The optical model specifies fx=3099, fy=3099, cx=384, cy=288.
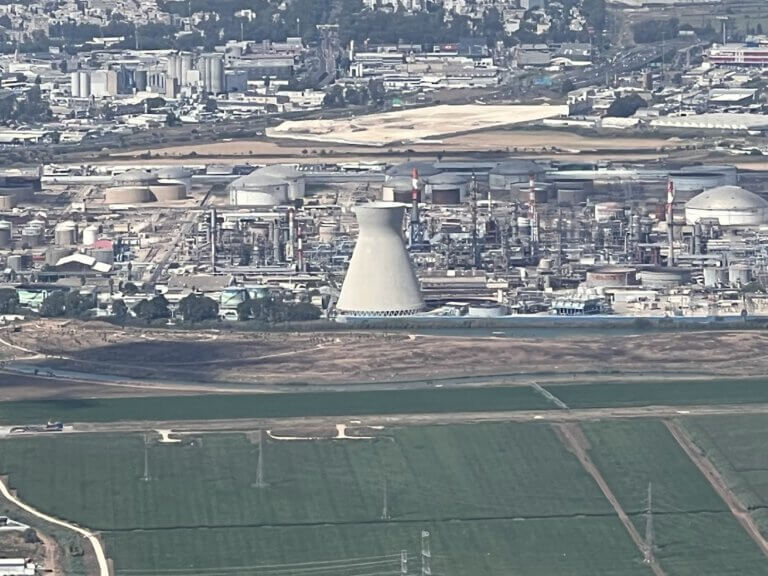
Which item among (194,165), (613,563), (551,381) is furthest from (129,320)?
(194,165)

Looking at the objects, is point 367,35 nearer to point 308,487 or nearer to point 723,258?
point 723,258

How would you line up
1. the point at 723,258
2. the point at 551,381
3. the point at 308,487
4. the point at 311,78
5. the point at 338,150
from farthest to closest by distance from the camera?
the point at 311,78, the point at 338,150, the point at 723,258, the point at 551,381, the point at 308,487

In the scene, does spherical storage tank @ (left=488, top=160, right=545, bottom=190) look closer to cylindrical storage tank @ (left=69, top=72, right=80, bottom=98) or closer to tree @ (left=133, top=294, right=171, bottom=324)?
tree @ (left=133, top=294, right=171, bottom=324)

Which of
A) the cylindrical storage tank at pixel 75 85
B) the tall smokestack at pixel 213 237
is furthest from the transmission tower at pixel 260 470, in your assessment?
the cylindrical storage tank at pixel 75 85

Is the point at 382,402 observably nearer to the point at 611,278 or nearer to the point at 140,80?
the point at 611,278

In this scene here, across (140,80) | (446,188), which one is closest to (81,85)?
(140,80)

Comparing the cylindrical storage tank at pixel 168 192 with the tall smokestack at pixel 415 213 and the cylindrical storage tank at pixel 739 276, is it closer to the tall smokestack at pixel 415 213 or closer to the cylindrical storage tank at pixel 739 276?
the tall smokestack at pixel 415 213
